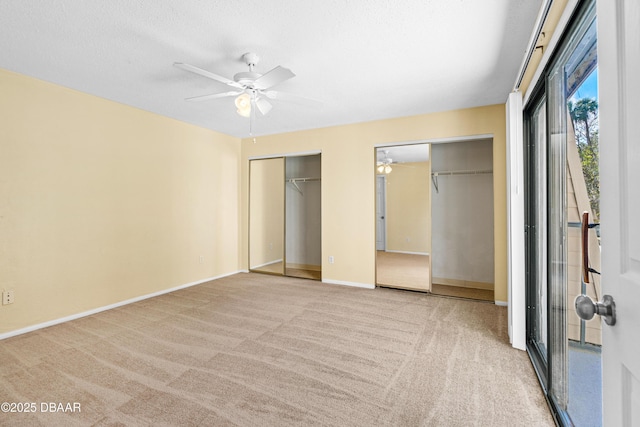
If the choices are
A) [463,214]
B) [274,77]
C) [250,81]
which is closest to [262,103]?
[250,81]

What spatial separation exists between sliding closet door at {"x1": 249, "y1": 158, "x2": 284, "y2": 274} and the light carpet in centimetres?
197

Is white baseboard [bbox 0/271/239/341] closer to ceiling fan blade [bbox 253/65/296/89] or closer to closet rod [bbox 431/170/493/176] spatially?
ceiling fan blade [bbox 253/65/296/89]

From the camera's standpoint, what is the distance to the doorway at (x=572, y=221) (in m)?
1.24

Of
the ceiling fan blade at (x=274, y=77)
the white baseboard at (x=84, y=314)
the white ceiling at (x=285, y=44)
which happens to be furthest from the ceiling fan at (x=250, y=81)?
the white baseboard at (x=84, y=314)

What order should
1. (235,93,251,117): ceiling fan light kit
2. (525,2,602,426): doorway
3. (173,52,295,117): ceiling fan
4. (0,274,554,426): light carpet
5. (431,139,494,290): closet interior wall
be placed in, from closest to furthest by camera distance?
(525,2,602,426): doorway < (0,274,554,426): light carpet < (173,52,295,117): ceiling fan < (235,93,251,117): ceiling fan light kit < (431,139,494,290): closet interior wall

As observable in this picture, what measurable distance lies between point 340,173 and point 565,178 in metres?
3.26

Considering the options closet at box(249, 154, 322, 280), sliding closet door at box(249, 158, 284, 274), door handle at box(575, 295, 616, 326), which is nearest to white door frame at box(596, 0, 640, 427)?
door handle at box(575, 295, 616, 326)

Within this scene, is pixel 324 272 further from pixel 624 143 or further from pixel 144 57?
pixel 624 143

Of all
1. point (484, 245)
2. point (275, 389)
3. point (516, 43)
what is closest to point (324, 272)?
point (484, 245)

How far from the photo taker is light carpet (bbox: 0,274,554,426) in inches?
68.0

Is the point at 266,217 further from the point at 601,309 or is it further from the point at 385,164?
the point at 601,309

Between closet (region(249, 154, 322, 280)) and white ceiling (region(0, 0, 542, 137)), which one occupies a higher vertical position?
white ceiling (region(0, 0, 542, 137))

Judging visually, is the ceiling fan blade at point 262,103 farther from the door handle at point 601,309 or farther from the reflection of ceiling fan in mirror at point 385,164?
the door handle at point 601,309

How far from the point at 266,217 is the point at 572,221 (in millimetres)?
4671
